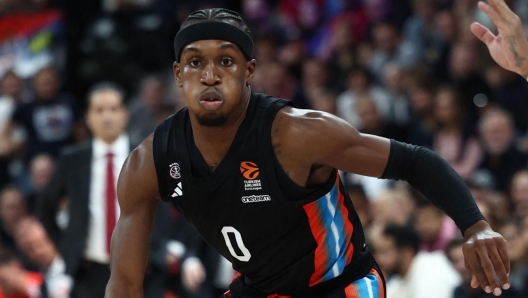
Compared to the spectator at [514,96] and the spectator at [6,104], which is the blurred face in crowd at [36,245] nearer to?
the spectator at [6,104]

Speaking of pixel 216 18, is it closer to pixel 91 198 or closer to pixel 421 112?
pixel 91 198

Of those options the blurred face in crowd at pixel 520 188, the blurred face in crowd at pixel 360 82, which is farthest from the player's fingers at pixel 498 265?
the blurred face in crowd at pixel 360 82

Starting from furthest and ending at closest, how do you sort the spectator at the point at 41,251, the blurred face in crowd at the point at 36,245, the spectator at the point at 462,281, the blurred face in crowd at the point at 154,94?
the blurred face in crowd at the point at 154,94 < the blurred face in crowd at the point at 36,245 < the spectator at the point at 41,251 < the spectator at the point at 462,281

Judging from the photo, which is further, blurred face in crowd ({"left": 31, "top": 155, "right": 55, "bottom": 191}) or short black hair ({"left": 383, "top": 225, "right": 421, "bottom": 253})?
blurred face in crowd ({"left": 31, "top": 155, "right": 55, "bottom": 191})

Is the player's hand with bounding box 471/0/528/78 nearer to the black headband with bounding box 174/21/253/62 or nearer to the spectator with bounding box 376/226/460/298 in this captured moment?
the black headband with bounding box 174/21/253/62

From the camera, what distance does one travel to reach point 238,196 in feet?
14.6

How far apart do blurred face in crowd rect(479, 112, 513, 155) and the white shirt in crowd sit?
3.31 meters

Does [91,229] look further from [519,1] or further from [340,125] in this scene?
[519,1]

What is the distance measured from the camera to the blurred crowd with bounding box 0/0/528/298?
763cm

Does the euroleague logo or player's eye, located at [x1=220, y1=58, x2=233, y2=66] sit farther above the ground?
player's eye, located at [x1=220, y1=58, x2=233, y2=66]

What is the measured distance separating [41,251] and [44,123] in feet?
10.3

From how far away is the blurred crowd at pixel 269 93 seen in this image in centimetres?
763

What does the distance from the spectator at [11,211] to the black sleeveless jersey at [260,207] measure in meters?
6.35

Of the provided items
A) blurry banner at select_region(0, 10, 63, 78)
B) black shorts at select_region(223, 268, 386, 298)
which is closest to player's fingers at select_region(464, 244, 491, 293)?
black shorts at select_region(223, 268, 386, 298)
